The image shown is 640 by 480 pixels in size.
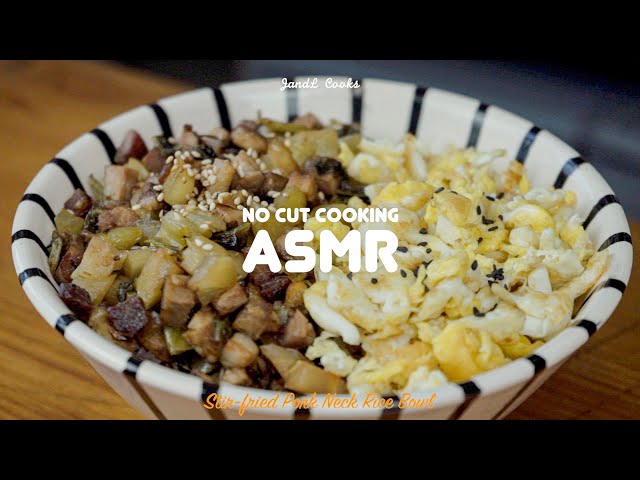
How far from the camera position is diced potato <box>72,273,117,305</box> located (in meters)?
1.65

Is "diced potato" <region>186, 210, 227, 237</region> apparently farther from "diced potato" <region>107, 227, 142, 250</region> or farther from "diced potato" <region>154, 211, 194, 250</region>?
"diced potato" <region>107, 227, 142, 250</region>

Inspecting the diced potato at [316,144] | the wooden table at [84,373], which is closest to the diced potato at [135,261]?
the wooden table at [84,373]

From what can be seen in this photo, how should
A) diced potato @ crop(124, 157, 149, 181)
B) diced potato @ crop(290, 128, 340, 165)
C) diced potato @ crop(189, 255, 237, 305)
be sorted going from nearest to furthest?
diced potato @ crop(189, 255, 237, 305), diced potato @ crop(124, 157, 149, 181), diced potato @ crop(290, 128, 340, 165)

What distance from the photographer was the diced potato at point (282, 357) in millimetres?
1479

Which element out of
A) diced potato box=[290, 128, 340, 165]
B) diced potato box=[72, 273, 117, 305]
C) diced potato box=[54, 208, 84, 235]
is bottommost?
diced potato box=[72, 273, 117, 305]

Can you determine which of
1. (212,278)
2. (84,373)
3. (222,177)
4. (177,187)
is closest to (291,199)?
(222,177)

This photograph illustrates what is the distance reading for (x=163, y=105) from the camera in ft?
7.68

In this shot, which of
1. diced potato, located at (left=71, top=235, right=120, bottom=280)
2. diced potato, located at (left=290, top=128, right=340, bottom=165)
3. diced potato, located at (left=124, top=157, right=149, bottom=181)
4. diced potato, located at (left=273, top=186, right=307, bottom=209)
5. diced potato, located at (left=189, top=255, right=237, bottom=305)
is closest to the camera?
diced potato, located at (left=189, top=255, right=237, bottom=305)

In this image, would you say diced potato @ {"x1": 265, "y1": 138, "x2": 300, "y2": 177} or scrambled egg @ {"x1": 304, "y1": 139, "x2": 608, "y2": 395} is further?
diced potato @ {"x1": 265, "y1": 138, "x2": 300, "y2": 177}

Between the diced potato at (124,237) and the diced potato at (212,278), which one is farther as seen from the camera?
the diced potato at (124,237)

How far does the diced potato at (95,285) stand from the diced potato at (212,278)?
0.27 metres

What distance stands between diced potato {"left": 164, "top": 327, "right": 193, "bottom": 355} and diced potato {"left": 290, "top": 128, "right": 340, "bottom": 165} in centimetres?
93

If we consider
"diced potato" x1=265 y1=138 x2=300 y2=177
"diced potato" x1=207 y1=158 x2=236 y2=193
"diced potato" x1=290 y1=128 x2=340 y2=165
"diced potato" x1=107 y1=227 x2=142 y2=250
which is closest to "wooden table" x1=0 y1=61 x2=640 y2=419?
"diced potato" x1=107 y1=227 x2=142 y2=250

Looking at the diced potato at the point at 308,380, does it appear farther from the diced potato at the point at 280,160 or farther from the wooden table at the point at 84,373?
the diced potato at the point at 280,160
